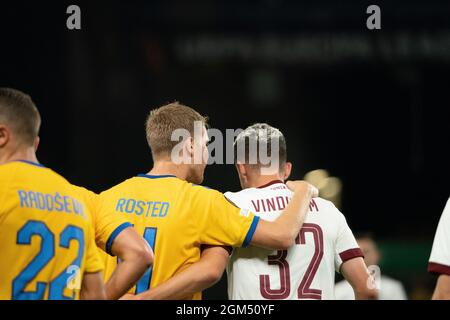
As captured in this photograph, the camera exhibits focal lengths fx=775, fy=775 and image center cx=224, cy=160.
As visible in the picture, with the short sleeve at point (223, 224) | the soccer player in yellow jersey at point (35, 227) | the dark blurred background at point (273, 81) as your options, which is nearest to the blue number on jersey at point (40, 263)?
the soccer player in yellow jersey at point (35, 227)

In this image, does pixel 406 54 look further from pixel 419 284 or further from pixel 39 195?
pixel 39 195

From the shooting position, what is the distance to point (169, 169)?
382 cm

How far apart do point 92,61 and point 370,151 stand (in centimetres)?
578

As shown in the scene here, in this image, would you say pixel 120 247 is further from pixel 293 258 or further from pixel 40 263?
pixel 293 258

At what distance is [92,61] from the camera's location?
15234 mm

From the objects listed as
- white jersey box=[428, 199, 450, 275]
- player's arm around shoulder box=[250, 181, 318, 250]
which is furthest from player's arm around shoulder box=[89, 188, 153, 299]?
white jersey box=[428, 199, 450, 275]

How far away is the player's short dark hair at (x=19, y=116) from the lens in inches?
120

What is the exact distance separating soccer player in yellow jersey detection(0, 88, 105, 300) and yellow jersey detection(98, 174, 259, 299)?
48 cm

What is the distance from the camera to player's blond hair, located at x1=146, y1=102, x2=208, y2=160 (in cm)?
382

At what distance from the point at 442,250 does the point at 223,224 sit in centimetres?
100

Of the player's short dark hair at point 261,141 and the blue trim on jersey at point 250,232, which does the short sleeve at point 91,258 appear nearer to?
the blue trim on jersey at point 250,232

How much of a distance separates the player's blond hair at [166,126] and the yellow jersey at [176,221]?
0.70ft

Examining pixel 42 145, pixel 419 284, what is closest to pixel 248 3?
pixel 42 145

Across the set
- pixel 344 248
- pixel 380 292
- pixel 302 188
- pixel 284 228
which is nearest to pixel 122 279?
pixel 284 228
